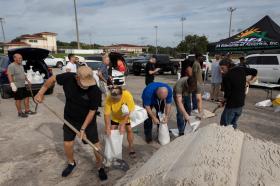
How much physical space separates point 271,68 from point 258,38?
1.49 m

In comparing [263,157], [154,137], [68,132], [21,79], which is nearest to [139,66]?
[21,79]

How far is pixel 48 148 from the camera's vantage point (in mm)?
5008

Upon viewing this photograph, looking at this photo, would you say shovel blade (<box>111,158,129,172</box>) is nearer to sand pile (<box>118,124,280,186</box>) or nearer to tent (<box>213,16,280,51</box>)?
sand pile (<box>118,124,280,186</box>)

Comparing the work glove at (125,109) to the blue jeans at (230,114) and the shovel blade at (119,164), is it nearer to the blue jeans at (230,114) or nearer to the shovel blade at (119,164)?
the shovel blade at (119,164)

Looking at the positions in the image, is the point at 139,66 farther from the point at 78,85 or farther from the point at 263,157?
the point at 263,157

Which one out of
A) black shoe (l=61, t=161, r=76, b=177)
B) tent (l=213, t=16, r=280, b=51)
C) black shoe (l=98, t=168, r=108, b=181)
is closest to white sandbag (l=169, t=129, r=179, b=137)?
black shoe (l=98, t=168, r=108, b=181)

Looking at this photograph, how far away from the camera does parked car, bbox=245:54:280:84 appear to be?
1239cm

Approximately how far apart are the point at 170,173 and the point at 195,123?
9.72 feet

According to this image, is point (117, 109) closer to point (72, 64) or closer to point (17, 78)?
point (17, 78)

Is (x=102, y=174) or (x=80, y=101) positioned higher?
(x=80, y=101)

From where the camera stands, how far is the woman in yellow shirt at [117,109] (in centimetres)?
399

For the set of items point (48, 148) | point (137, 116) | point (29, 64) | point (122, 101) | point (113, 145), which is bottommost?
point (48, 148)

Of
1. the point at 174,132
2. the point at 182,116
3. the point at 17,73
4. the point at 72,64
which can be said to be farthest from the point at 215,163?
the point at 72,64

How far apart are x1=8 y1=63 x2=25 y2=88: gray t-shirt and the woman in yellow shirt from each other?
12.4ft
